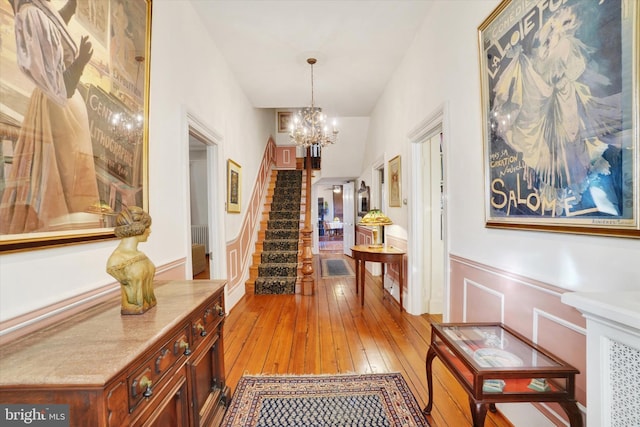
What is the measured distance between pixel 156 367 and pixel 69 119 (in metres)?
1.09

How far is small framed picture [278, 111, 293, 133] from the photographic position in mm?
7879

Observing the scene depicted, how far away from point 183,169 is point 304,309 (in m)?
2.24

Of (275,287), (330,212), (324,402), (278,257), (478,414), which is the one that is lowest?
(324,402)

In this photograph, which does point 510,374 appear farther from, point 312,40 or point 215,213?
point 312,40

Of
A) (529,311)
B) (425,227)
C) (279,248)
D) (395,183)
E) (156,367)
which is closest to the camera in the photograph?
(156,367)

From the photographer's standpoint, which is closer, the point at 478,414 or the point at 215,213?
the point at 478,414

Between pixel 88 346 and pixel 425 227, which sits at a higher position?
pixel 425 227

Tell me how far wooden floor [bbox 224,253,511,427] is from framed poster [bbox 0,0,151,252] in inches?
61.4

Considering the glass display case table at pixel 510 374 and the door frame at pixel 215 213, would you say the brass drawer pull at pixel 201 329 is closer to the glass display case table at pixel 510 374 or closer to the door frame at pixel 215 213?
the glass display case table at pixel 510 374

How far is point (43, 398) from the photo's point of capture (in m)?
0.65

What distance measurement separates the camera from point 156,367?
94 cm

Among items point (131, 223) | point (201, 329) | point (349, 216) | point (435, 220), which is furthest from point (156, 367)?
point (349, 216)

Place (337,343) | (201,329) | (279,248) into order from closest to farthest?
(201,329) < (337,343) < (279,248)

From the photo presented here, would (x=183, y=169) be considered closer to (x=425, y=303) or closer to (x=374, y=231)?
(x=374, y=231)
